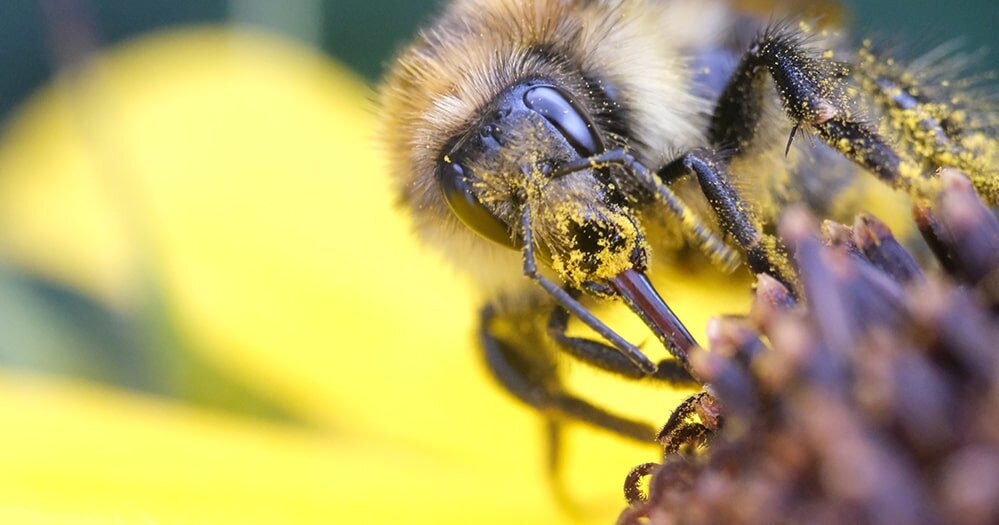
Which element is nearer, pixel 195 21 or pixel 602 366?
pixel 602 366

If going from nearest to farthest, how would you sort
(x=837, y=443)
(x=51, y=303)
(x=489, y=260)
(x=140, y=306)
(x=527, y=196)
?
(x=837, y=443), (x=527, y=196), (x=489, y=260), (x=140, y=306), (x=51, y=303)

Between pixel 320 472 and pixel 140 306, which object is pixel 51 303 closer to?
pixel 140 306

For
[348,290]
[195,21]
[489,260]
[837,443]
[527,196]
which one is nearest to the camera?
[837,443]

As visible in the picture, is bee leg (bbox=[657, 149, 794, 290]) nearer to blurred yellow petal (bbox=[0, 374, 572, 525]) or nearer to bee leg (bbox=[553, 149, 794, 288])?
bee leg (bbox=[553, 149, 794, 288])

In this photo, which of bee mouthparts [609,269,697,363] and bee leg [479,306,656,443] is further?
bee leg [479,306,656,443]

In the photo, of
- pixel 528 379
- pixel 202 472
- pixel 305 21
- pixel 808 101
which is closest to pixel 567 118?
pixel 808 101

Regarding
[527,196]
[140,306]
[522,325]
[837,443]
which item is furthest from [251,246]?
[837,443]

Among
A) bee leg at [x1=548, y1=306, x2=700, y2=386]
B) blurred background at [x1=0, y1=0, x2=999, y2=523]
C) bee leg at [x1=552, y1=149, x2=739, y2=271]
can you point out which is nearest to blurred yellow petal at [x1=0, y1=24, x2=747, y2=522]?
blurred background at [x1=0, y1=0, x2=999, y2=523]
